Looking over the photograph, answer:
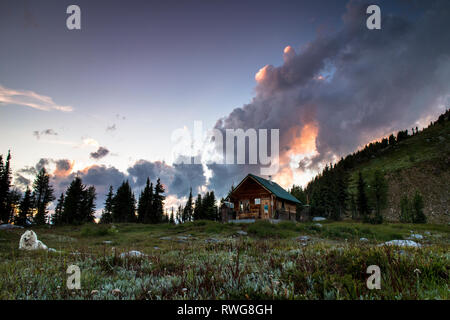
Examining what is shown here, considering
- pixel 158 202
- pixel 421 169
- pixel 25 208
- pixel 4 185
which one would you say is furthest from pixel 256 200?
pixel 421 169

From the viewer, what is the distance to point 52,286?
12.8 feet

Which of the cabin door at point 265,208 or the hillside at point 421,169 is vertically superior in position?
the hillside at point 421,169

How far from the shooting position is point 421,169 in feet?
389

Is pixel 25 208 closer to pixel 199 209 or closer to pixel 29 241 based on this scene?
pixel 199 209

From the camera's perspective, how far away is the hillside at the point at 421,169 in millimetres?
96025

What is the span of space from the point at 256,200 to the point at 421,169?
121542 mm

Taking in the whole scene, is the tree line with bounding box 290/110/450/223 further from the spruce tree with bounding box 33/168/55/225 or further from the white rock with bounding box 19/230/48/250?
the spruce tree with bounding box 33/168/55/225

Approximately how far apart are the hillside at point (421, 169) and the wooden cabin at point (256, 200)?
7804 cm

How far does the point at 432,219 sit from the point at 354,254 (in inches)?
4202

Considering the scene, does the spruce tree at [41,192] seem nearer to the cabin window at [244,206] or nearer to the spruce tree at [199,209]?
the spruce tree at [199,209]

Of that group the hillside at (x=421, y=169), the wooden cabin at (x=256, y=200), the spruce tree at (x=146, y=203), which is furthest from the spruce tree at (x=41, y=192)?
the hillside at (x=421, y=169)

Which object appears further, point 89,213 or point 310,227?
point 89,213
